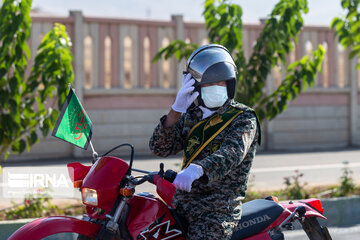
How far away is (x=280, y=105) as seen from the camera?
7.50 metres

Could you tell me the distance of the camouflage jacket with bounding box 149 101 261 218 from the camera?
10.5 ft

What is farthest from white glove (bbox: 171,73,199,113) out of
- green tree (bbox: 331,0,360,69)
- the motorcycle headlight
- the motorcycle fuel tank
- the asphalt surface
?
green tree (bbox: 331,0,360,69)

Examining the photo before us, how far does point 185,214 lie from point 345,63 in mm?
14304

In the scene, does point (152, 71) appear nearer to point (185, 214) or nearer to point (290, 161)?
point (290, 161)

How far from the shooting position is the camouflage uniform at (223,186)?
325 cm

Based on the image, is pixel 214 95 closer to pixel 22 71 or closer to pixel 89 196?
pixel 89 196

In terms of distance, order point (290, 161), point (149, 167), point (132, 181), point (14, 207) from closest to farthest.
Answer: point (132, 181), point (14, 207), point (149, 167), point (290, 161)

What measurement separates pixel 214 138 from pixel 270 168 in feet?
28.1

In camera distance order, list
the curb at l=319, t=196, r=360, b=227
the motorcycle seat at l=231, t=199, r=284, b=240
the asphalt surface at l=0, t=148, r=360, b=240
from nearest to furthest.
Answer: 1. the motorcycle seat at l=231, t=199, r=284, b=240
2. the curb at l=319, t=196, r=360, b=227
3. the asphalt surface at l=0, t=148, r=360, b=240

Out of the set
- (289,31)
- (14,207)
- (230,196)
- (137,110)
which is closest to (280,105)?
(289,31)

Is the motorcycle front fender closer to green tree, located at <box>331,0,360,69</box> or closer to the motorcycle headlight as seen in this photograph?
the motorcycle headlight

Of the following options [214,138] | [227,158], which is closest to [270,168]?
[214,138]

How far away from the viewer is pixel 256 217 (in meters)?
3.65

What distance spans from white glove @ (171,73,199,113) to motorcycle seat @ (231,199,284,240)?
2.49 ft
